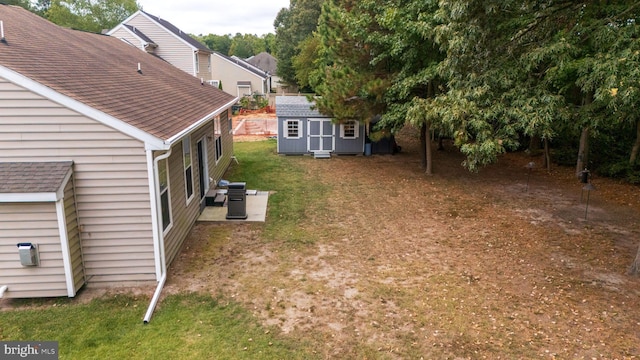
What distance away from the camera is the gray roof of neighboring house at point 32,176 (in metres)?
5.93

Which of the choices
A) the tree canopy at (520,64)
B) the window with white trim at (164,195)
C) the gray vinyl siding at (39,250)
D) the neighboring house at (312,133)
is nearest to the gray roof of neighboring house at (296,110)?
the neighboring house at (312,133)

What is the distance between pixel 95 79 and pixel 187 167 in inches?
100

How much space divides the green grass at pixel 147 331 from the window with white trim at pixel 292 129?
13.4 metres

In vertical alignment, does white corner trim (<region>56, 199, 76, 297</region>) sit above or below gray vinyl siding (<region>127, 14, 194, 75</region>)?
below

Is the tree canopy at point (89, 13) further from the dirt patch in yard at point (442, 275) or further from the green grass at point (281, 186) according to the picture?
the dirt patch in yard at point (442, 275)

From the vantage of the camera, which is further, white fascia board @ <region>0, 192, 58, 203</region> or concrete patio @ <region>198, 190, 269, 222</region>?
concrete patio @ <region>198, 190, 269, 222</region>

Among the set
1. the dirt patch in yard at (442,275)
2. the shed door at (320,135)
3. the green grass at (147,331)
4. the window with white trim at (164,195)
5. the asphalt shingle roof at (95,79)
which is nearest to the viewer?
the green grass at (147,331)

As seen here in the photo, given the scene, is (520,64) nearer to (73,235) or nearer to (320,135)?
(73,235)

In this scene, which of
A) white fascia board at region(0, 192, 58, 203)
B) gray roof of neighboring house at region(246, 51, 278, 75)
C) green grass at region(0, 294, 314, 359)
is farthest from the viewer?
gray roof of neighboring house at region(246, 51, 278, 75)

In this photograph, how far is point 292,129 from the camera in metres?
19.5

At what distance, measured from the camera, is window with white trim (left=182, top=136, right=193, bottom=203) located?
9.14 metres

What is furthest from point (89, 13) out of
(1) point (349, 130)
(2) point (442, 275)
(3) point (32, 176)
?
(2) point (442, 275)

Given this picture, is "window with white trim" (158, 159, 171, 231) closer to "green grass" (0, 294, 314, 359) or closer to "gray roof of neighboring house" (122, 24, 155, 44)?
"green grass" (0, 294, 314, 359)

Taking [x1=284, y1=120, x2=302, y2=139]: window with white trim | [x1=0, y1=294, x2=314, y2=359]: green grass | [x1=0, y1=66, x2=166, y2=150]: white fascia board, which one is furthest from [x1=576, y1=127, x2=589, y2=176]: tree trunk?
[x1=0, y1=66, x2=166, y2=150]: white fascia board
